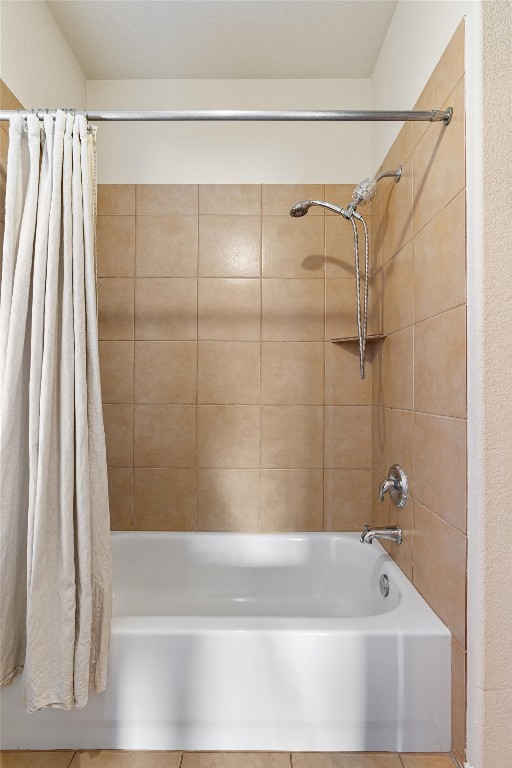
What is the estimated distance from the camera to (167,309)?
7.34 ft

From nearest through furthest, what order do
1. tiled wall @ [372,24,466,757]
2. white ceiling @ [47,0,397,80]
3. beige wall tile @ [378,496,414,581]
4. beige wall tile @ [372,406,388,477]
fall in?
tiled wall @ [372,24,466,757] → beige wall tile @ [378,496,414,581] → white ceiling @ [47,0,397,80] → beige wall tile @ [372,406,388,477]

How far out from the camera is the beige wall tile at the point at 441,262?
4.07 feet

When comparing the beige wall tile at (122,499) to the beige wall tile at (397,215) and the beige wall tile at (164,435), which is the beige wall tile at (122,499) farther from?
the beige wall tile at (397,215)

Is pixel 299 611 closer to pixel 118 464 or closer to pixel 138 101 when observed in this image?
pixel 118 464

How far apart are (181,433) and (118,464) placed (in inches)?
12.9

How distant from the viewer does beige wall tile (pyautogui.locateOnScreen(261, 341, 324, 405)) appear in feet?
7.33

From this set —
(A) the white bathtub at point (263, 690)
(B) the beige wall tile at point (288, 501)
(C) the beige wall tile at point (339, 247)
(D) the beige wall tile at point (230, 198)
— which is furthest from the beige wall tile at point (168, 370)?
(A) the white bathtub at point (263, 690)

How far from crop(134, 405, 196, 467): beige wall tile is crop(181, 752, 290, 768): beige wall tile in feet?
3.72

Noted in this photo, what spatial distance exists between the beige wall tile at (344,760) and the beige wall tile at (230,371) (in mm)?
1312

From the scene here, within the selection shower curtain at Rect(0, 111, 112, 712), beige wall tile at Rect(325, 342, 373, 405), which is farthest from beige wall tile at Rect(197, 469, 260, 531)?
shower curtain at Rect(0, 111, 112, 712)

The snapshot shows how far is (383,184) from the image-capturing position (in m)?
2.00

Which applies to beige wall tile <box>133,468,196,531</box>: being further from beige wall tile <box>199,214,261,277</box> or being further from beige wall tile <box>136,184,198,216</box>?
Answer: beige wall tile <box>136,184,198,216</box>

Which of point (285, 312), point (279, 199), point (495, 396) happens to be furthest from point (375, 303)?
point (495, 396)

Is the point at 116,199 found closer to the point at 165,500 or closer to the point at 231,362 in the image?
the point at 231,362
